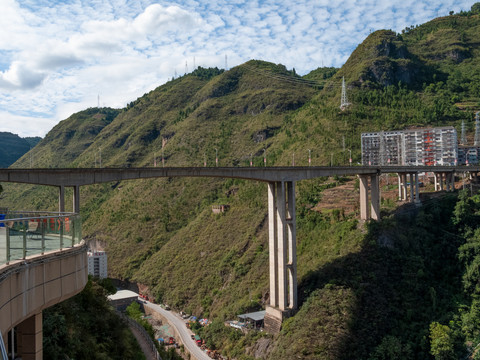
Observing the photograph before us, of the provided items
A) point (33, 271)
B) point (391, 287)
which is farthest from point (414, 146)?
point (33, 271)

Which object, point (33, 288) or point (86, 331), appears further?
point (86, 331)

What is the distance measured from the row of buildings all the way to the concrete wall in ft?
208

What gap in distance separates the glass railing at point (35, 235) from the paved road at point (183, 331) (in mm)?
36650

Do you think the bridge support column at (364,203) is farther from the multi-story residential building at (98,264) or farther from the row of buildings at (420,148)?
the multi-story residential building at (98,264)

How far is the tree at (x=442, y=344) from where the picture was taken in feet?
110

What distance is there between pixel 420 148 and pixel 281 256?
141ft

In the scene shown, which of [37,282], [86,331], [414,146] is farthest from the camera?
[414,146]

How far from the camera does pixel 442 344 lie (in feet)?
111

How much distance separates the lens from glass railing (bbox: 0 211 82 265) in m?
7.87

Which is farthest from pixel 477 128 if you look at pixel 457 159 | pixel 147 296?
pixel 147 296

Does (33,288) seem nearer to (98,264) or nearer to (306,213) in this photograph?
(306,213)

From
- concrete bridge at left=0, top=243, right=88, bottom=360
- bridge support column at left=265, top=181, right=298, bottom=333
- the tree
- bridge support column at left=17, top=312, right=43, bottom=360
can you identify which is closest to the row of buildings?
bridge support column at left=265, top=181, right=298, bottom=333

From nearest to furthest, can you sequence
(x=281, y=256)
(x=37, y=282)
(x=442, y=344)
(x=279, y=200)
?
(x=37, y=282) → (x=442, y=344) → (x=281, y=256) → (x=279, y=200)

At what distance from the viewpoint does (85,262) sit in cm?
1016
